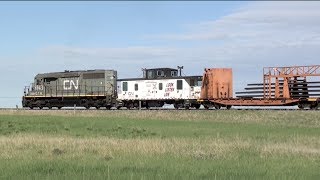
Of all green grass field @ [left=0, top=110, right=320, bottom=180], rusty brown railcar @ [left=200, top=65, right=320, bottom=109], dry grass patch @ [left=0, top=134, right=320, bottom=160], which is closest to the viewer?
green grass field @ [left=0, top=110, right=320, bottom=180]

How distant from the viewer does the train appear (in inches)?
1635

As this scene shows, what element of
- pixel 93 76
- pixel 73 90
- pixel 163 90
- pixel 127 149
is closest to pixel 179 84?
pixel 163 90

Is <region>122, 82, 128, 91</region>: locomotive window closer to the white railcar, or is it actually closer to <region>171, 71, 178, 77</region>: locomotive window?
the white railcar

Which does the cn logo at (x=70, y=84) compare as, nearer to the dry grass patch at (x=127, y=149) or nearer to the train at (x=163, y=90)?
the train at (x=163, y=90)

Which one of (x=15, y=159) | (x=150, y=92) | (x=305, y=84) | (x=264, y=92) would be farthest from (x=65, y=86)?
(x=15, y=159)

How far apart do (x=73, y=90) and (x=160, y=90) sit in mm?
10568

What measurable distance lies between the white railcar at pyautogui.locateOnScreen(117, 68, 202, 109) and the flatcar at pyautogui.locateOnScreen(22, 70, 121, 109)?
1.42m

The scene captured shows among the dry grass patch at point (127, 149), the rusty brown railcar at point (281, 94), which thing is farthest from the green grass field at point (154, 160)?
the rusty brown railcar at point (281, 94)

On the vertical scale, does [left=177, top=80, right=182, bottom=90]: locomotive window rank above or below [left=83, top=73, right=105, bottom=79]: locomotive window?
below

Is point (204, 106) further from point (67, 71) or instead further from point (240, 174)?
point (240, 174)

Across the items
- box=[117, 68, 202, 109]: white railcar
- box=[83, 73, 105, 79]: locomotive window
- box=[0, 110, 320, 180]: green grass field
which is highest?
box=[83, 73, 105, 79]: locomotive window

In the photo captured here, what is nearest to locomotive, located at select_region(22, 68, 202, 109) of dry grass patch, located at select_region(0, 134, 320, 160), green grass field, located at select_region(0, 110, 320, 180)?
green grass field, located at select_region(0, 110, 320, 180)

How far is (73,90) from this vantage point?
175ft

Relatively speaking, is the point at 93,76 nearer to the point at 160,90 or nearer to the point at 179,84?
the point at 160,90
